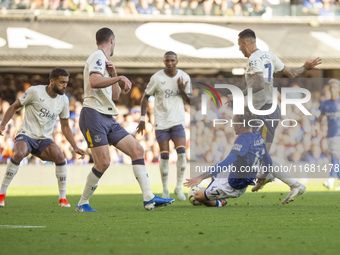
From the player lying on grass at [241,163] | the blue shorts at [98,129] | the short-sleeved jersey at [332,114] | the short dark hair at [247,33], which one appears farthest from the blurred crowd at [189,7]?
the blue shorts at [98,129]

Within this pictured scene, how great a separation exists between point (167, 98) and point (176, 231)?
19.9 feet

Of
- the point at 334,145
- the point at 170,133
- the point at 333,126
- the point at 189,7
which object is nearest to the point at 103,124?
the point at 170,133

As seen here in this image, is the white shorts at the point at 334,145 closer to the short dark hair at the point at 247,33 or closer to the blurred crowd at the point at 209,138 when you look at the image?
the blurred crowd at the point at 209,138

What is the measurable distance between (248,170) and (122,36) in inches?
520

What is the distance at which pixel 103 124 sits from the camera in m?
8.87

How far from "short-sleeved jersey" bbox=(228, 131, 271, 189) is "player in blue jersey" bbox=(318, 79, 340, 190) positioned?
6906 mm

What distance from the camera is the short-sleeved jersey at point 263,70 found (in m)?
10.1

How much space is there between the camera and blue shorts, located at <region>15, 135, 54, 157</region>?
35.1ft

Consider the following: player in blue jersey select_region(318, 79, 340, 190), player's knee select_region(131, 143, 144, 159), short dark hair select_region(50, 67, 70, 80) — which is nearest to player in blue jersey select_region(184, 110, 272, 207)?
player's knee select_region(131, 143, 144, 159)

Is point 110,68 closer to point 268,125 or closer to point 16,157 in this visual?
point 16,157

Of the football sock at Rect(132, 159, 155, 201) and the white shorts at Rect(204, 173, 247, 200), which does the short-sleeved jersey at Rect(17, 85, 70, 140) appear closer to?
the football sock at Rect(132, 159, 155, 201)

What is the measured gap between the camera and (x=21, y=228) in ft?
22.5

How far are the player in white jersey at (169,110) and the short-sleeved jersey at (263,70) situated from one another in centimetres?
197

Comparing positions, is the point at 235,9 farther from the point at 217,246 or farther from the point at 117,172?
the point at 217,246
